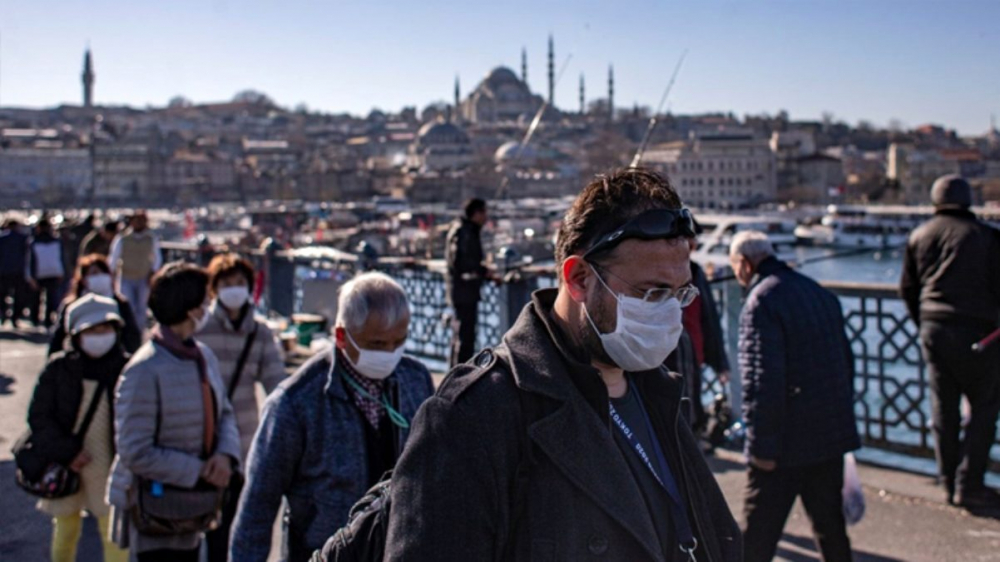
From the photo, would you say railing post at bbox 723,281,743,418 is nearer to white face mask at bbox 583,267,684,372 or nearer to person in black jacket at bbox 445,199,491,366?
person in black jacket at bbox 445,199,491,366

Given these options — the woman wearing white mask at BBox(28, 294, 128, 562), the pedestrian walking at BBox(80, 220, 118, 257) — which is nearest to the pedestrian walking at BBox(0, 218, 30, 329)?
the pedestrian walking at BBox(80, 220, 118, 257)

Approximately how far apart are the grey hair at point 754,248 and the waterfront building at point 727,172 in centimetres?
4878

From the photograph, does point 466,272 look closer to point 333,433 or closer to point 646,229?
point 333,433

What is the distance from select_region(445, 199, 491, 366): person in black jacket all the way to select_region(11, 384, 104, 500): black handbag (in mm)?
3012

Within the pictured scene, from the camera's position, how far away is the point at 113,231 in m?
9.21

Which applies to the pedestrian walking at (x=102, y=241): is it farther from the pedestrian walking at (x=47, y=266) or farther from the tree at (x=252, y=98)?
the tree at (x=252, y=98)

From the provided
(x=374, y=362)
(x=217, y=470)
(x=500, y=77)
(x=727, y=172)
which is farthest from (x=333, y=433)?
(x=500, y=77)

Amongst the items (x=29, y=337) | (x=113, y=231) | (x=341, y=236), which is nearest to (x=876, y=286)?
(x=113, y=231)

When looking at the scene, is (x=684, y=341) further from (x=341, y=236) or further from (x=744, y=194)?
(x=744, y=194)

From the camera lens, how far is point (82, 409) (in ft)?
10.7

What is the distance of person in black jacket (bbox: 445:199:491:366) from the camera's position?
20.1 feet

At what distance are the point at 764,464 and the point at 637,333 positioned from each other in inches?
68.0

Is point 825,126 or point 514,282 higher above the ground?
point 825,126

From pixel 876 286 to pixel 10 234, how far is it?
771 centimetres
